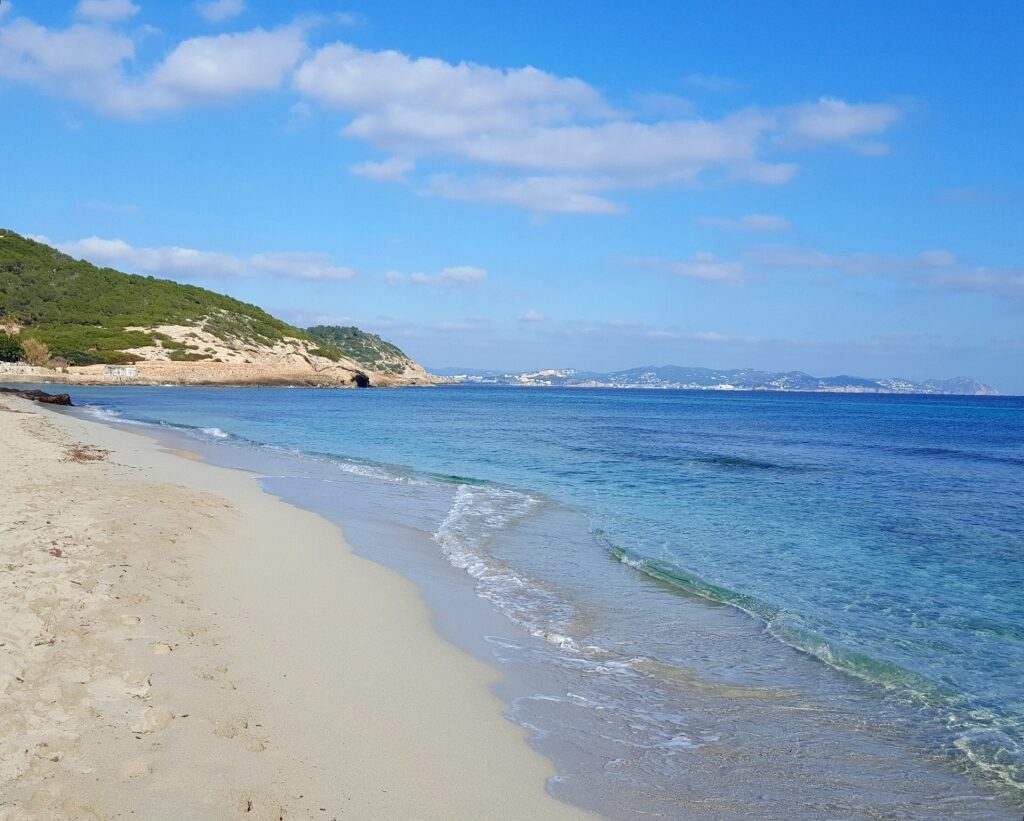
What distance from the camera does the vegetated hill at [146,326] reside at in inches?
3802

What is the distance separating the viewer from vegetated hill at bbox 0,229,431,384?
9656cm

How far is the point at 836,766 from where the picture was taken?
Answer: 5504 mm

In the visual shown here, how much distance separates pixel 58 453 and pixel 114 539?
1067cm

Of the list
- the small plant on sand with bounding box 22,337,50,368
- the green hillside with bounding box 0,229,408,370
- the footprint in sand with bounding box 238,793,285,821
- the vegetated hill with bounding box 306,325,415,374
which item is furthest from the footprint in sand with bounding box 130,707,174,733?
the vegetated hill with bounding box 306,325,415,374

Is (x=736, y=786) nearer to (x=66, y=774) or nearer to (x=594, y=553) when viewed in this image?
(x=66, y=774)

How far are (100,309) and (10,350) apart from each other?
33.7m

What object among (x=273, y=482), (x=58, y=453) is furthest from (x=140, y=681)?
(x=58, y=453)

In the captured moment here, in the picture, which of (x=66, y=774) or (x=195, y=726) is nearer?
(x=66, y=774)

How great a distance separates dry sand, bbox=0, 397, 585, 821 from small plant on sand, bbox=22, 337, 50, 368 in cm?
8632

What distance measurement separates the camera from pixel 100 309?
368 feet

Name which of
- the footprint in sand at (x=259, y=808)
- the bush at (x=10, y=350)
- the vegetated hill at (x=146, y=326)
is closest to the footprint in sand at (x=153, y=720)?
the footprint in sand at (x=259, y=808)

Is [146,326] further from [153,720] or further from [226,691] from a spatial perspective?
[153,720]

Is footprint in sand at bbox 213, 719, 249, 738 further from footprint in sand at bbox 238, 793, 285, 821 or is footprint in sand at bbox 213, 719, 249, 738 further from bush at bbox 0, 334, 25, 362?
bush at bbox 0, 334, 25, 362

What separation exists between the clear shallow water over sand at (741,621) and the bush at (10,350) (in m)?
72.1
